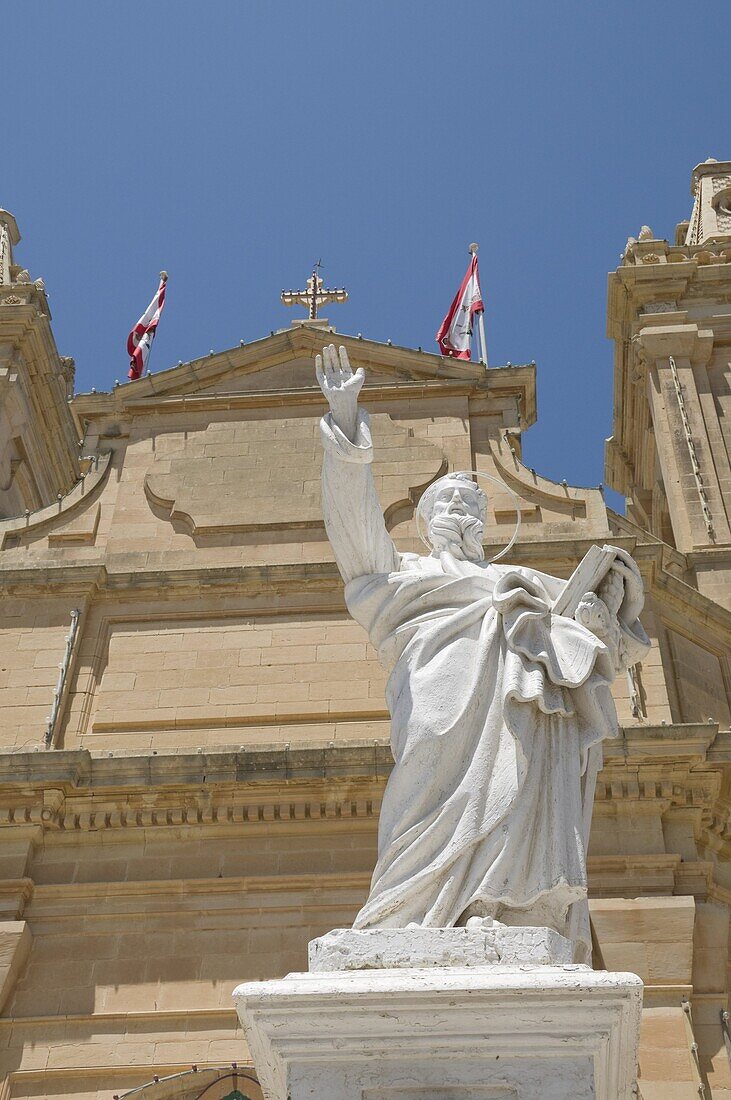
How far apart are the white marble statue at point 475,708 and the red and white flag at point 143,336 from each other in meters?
11.0

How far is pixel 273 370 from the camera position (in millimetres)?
15328

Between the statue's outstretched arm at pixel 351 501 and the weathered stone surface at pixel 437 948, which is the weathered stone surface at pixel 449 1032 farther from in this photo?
the statue's outstretched arm at pixel 351 501

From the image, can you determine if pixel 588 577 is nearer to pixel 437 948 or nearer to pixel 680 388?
pixel 437 948

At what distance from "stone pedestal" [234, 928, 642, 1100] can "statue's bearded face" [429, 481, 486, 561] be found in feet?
8.06

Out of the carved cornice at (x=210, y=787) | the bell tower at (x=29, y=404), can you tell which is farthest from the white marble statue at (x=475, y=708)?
the bell tower at (x=29, y=404)

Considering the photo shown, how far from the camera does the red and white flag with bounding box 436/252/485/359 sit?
17.2m

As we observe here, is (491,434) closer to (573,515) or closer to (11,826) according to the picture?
(573,515)

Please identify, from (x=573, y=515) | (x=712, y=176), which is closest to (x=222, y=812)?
(x=573, y=515)

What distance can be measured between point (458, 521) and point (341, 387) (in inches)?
30.4

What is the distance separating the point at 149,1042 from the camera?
966 centimetres

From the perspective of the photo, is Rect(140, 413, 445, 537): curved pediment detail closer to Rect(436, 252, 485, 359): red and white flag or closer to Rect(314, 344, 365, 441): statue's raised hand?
Rect(436, 252, 485, 359): red and white flag

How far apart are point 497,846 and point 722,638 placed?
8529mm

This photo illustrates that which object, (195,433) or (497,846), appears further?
(195,433)

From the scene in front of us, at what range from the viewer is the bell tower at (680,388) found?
15883 millimetres
